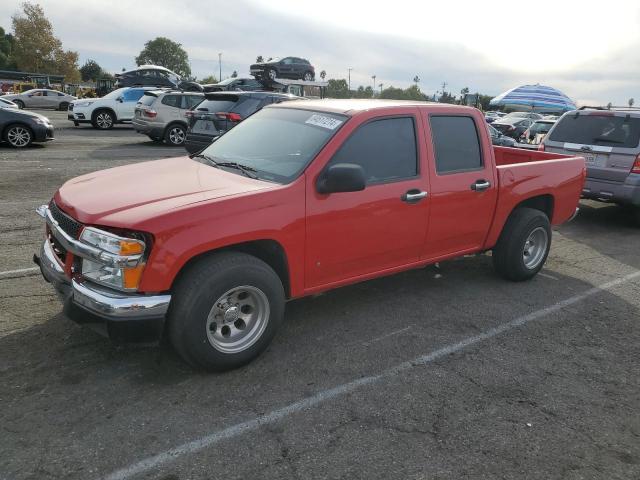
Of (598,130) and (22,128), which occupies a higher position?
(598,130)

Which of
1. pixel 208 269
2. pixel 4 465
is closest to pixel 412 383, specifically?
pixel 208 269

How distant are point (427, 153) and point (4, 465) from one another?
141 inches

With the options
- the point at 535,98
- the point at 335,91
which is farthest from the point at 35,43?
the point at 535,98

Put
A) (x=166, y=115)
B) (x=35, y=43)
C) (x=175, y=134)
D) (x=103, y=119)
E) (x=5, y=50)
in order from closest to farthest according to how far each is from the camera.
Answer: (x=166, y=115)
(x=175, y=134)
(x=103, y=119)
(x=35, y=43)
(x=5, y=50)

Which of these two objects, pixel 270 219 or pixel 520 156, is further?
pixel 520 156

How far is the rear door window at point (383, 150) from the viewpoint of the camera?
156 inches

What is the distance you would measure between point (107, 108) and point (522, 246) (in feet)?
59.8

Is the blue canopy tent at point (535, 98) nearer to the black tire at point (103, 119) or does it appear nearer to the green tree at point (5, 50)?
the black tire at point (103, 119)

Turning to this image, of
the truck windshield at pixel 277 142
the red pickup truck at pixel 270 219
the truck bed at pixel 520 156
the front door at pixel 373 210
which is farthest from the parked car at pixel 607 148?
the truck windshield at pixel 277 142

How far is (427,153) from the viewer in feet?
14.4

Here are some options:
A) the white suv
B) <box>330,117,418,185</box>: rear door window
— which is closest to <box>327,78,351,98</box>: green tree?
the white suv

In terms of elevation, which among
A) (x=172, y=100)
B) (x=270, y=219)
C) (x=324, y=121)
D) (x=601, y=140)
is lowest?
(x=270, y=219)

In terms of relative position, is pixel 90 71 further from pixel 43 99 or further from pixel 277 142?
pixel 277 142

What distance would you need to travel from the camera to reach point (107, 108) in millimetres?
19562
